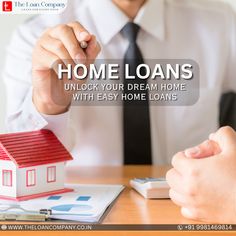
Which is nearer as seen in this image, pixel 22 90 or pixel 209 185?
pixel 209 185

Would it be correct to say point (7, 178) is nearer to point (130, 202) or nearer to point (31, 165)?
point (31, 165)

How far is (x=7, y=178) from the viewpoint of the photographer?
0.75 meters

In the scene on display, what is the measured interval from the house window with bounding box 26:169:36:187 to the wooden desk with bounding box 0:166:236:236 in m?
0.08

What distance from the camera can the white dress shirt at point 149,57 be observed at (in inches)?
31.1

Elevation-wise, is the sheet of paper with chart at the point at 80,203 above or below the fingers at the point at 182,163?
below

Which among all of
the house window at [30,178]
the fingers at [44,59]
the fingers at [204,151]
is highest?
the fingers at [44,59]

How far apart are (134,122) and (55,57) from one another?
15cm

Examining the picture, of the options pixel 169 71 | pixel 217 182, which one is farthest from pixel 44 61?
pixel 217 182

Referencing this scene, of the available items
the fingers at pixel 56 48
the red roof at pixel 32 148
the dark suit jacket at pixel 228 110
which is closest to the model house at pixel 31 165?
the red roof at pixel 32 148

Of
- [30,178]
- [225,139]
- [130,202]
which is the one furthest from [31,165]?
[225,139]

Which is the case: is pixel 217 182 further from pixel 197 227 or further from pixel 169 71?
pixel 169 71

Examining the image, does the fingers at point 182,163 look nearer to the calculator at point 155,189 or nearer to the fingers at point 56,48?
the calculator at point 155,189

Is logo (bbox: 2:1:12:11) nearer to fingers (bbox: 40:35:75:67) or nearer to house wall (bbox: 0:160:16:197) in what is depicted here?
fingers (bbox: 40:35:75:67)

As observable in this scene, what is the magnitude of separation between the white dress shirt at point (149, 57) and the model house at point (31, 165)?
26 mm
